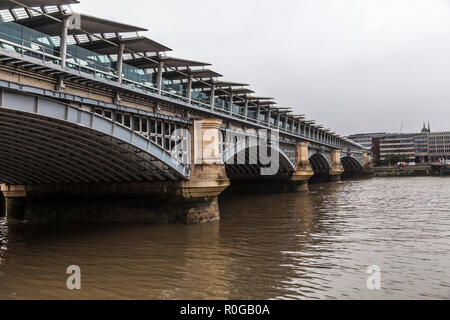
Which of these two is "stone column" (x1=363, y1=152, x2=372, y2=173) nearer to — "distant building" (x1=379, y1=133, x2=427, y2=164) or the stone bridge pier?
"distant building" (x1=379, y1=133, x2=427, y2=164)

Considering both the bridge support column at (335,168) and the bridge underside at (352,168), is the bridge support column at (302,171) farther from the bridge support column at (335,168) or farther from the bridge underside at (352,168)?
the bridge underside at (352,168)

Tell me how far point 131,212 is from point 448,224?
15099mm

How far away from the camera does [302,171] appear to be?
41.5 m

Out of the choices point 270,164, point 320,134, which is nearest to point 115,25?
point 270,164

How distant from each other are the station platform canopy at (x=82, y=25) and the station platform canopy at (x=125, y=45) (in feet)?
2.59

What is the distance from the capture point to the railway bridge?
12.1 m

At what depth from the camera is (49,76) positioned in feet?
41.5

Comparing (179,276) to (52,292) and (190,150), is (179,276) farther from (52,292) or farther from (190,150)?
(190,150)

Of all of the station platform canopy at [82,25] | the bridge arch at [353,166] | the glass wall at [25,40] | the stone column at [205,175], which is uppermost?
the station platform canopy at [82,25]

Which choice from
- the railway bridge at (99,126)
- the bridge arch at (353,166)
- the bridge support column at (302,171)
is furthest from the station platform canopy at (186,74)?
the bridge arch at (353,166)

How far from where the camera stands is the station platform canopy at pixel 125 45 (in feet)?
51.3

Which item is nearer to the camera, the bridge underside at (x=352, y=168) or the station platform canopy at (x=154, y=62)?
the station platform canopy at (x=154, y=62)

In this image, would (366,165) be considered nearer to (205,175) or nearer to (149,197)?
(205,175)

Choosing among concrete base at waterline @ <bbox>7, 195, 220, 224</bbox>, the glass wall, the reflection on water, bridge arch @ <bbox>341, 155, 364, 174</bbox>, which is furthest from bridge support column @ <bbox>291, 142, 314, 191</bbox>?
bridge arch @ <bbox>341, 155, 364, 174</bbox>
